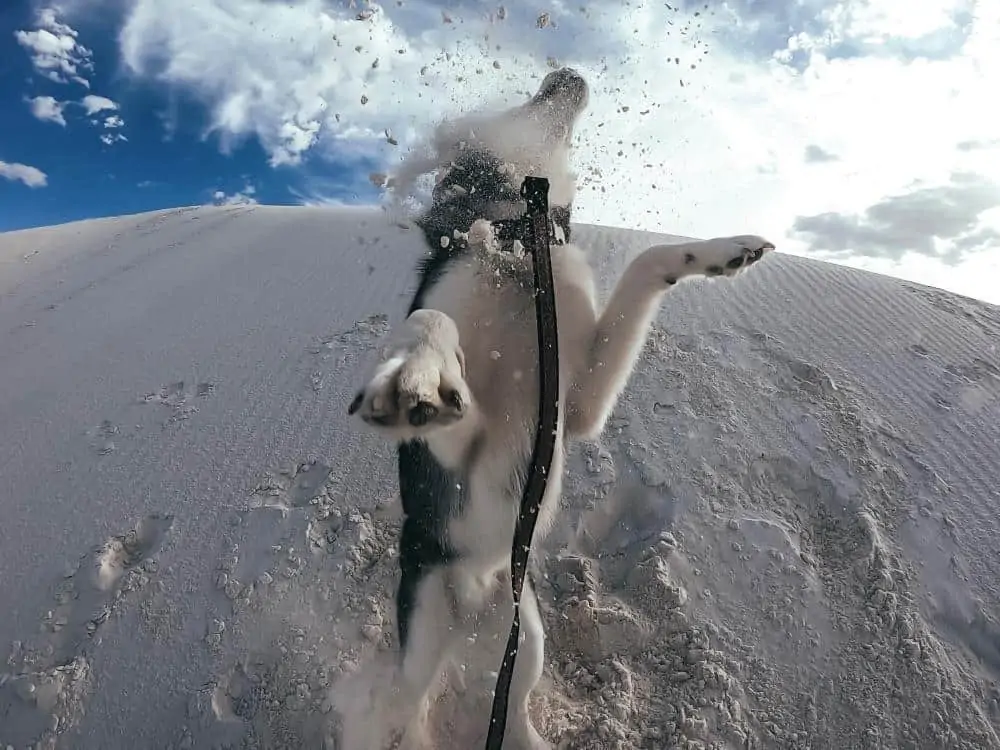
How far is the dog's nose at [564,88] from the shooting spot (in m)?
2.60

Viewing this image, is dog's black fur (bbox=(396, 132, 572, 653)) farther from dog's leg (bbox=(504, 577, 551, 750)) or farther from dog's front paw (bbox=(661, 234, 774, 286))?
dog's front paw (bbox=(661, 234, 774, 286))

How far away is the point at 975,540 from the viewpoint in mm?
2922

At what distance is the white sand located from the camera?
2273mm

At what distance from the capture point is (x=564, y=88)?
103 inches

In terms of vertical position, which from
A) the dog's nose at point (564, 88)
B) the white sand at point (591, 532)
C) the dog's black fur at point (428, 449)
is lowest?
the white sand at point (591, 532)

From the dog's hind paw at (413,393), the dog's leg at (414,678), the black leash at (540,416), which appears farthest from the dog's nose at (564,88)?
the dog's leg at (414,678)

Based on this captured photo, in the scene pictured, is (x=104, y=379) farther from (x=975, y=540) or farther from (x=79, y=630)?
(x=975, y=540)

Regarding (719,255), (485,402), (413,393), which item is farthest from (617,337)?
(413,393)

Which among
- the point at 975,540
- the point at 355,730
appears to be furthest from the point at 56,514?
the point at 975,540

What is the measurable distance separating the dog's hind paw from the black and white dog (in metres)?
0.14

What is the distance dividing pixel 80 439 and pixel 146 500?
2.82 feet

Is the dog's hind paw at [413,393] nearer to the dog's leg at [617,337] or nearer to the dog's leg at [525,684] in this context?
the dog's leg at [617,337]

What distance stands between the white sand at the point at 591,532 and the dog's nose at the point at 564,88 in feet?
6.07

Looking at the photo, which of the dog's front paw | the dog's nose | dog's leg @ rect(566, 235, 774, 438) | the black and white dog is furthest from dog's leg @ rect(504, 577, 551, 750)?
the dog's nose
